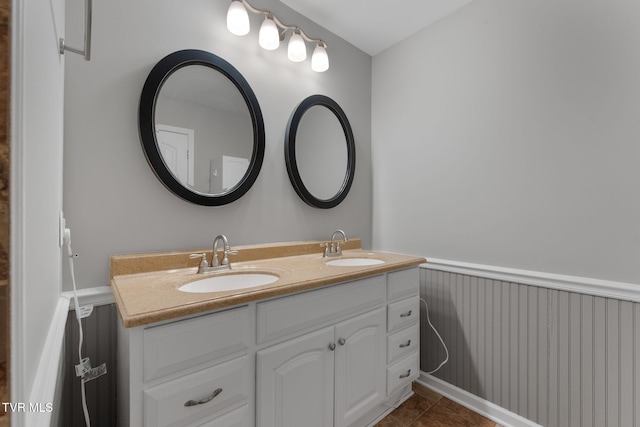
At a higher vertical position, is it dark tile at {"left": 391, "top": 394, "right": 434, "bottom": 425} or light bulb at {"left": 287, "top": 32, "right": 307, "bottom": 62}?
light bulb at {"left": 287, "top": 32, "right": 307, "bottom": 62}

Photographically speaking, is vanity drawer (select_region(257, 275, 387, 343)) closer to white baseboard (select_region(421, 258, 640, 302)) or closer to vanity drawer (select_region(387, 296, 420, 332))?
vanity drawer (select_region(387, 296, 420, 332))

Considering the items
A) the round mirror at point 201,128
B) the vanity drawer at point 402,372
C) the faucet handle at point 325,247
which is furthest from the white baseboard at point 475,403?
the round mirror at point 201,128

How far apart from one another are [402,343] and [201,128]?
1.51 m

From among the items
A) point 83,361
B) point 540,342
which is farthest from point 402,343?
point 83,361

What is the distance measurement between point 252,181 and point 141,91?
0.62 m

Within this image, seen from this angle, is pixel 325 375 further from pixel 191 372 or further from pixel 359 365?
pixel 191 372

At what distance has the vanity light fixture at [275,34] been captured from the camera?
4.70ft

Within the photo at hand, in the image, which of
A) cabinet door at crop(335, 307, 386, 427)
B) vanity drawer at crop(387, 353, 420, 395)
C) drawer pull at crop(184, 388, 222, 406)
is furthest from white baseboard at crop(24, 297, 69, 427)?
vanity drawer at crop(387, 353, 420, 395)

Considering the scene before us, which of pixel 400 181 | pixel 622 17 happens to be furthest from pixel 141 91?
pixel 622 17

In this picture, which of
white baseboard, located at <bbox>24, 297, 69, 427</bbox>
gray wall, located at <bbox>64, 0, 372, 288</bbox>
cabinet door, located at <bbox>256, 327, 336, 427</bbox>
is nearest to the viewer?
white baseboard, located at <bbox>24, 297, 69, 427</bbox>

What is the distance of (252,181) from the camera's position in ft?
5.07

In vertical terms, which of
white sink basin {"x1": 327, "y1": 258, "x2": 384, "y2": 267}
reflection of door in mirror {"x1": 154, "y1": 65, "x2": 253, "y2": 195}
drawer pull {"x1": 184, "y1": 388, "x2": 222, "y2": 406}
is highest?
reflection of door in mirror {"x1": 154, "y1": 65, "x2": 253, "y2": 195}

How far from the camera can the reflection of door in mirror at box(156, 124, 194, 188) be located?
1.29 meters

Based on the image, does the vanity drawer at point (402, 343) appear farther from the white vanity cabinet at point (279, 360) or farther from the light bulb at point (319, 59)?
the light bulb at point (319, 59)
